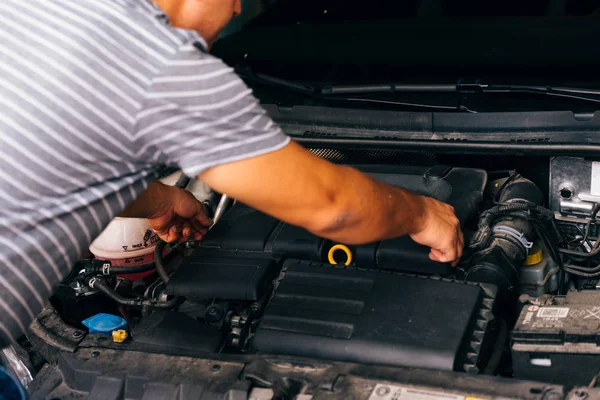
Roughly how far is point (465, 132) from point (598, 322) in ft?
2.19

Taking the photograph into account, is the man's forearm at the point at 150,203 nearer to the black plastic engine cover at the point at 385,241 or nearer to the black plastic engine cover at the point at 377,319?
the black plastic engine cover at the point at 385,241

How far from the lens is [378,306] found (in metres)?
1.73

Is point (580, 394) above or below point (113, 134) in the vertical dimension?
below

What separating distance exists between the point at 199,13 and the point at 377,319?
0.76m

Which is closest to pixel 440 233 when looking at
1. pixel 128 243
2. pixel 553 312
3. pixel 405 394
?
pixel 553 312

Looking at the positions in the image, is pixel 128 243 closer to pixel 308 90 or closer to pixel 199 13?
pixel 308 90

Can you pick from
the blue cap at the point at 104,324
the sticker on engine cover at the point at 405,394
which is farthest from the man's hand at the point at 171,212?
the sticker on engine cover at the point at 405,394

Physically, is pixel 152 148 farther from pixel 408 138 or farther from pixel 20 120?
pixel 408 138

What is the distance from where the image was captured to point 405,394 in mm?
1494

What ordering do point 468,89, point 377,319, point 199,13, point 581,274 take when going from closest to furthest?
point 199,13
point 377,319
point 581,274
point 468,89

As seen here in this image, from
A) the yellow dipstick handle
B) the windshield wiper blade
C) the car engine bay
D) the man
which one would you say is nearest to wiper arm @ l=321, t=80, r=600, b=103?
the windshield wiper blade

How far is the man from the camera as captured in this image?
1310 millimetres

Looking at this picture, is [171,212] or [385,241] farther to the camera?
[171,212]

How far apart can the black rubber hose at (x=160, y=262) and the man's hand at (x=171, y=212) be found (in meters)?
0.04
